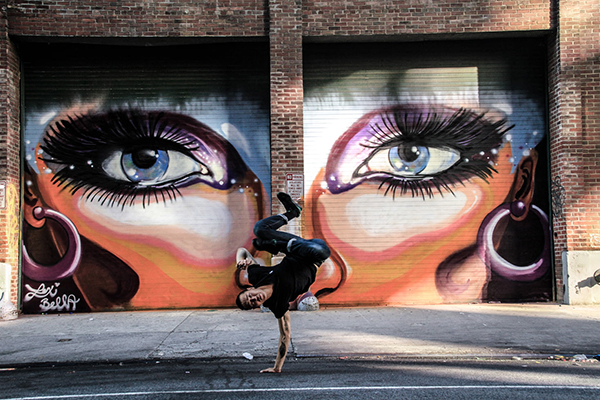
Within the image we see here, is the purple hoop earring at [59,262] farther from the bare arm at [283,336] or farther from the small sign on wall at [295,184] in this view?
the bare arm at [283,336]

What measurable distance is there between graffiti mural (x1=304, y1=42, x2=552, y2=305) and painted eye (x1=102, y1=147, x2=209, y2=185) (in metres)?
2.73

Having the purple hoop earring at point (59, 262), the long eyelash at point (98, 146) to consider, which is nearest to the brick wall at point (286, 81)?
the long eyelash at point (98, 146)

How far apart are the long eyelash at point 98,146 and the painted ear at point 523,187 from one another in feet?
24.6

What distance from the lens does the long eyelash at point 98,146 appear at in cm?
1059

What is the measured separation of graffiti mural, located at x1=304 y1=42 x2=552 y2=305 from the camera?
34.9ft

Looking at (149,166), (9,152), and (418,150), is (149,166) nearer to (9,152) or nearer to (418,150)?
(9,152)

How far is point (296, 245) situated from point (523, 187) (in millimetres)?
8151

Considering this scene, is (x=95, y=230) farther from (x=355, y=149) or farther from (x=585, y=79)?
(x=585, y=79)

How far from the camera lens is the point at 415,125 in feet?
35.5

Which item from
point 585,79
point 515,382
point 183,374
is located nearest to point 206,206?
point 183,374

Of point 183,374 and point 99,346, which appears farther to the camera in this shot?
point 99,346

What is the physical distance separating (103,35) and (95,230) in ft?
13.6

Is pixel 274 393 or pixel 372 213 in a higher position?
pixel 372 213

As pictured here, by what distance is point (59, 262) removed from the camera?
1049cm
